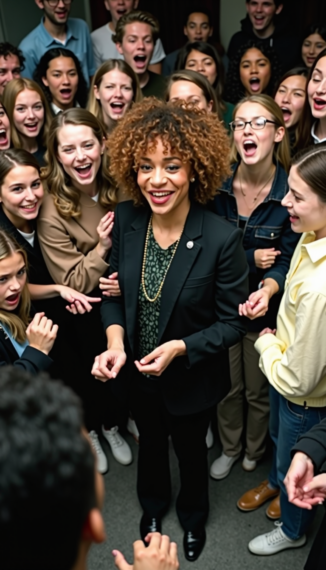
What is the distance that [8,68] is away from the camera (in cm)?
320

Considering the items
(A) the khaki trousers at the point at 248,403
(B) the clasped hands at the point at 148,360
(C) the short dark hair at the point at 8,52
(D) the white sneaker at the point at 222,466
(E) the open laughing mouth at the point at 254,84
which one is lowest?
(D) the white sneaker at the point at 222,466

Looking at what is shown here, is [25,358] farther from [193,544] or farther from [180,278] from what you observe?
[193,544]

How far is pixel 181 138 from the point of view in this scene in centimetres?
164

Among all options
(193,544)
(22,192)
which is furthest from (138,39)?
(193,544)

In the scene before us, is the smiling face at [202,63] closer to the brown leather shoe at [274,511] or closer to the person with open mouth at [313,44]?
the person with open mouth at [313,44]

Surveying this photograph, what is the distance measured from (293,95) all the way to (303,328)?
5.52 ft

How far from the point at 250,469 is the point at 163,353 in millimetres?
1254

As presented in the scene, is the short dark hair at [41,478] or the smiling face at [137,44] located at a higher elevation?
the smiling face at [137,44]

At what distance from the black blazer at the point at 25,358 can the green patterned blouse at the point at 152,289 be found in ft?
1.24

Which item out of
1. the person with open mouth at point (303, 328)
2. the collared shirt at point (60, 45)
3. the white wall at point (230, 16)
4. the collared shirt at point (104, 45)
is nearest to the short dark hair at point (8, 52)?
the collared shirt at point (60, 45)

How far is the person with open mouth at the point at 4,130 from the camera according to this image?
8.46 ft

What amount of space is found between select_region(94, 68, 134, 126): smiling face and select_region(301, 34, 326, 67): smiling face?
1.43 metres

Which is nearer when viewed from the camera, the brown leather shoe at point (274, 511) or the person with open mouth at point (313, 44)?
the brown leather shoe at point (274, 511)

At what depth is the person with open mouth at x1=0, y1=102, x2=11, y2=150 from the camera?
2580mm
